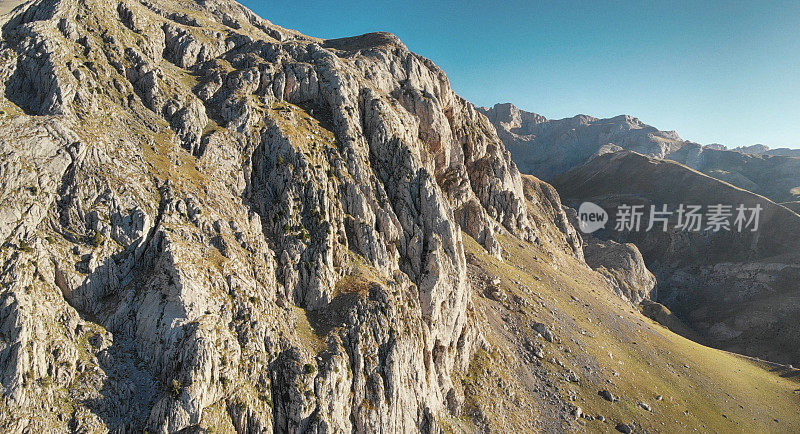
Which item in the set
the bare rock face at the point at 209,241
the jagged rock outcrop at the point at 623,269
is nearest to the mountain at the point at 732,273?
the jagged rock outcrop at the point at 623,269

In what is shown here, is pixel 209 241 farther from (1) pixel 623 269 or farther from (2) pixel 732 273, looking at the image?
(2) pixel 732 273

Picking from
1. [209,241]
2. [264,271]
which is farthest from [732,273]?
[209,241]

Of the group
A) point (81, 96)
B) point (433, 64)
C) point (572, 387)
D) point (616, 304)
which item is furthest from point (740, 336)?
point (81, 96)

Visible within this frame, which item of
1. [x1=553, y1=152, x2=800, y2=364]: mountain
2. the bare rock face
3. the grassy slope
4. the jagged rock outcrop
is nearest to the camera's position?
the bare rock face

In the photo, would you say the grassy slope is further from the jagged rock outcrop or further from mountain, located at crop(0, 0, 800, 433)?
the jagged rock outcrop

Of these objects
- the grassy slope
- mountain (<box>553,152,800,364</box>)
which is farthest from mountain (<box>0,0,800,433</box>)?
mountain (<box>553,152,800,364</box>)

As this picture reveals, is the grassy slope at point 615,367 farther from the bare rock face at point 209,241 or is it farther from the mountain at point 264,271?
the bare rock face at point 209,241
